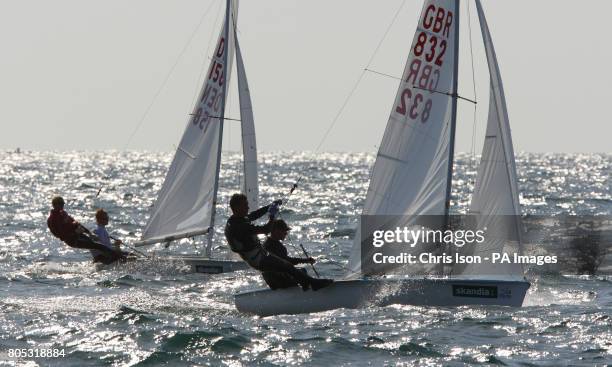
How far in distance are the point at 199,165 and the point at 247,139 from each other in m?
1.12

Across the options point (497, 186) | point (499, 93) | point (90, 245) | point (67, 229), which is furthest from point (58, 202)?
point (499, 93)

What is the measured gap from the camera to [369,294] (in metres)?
15.1

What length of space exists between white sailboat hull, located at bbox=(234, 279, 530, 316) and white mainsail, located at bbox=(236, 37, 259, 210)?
22.5 feet

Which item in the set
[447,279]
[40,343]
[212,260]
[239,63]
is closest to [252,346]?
[40,343]

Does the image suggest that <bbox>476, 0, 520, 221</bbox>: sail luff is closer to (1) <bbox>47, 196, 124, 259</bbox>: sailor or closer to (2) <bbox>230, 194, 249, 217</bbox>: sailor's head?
(2) <bbox>230, 194, 249, 217</bbox>: sailor's head

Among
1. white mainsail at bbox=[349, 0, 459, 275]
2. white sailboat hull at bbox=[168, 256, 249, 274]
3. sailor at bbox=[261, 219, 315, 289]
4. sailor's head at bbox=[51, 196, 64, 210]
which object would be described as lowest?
white sailboat hull at bbox=[168, 256, 249, 274]

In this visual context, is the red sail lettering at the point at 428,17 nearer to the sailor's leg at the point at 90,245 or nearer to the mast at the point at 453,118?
the mast at the point at 453,118

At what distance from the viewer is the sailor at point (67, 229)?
1964 cm

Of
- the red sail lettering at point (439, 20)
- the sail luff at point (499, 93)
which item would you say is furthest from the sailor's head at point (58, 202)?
the sail luff at point (499, 93)

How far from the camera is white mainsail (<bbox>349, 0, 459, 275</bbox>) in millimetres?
15289

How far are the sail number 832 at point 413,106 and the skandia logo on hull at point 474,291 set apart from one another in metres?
2.38

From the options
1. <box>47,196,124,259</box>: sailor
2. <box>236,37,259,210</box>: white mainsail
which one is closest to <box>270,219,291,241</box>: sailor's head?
<box>47,196,124,259</box>: sailor

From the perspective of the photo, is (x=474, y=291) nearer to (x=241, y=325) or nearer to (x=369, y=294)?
Result: (x=369, y=294)

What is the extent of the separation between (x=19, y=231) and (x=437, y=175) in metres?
18.0
